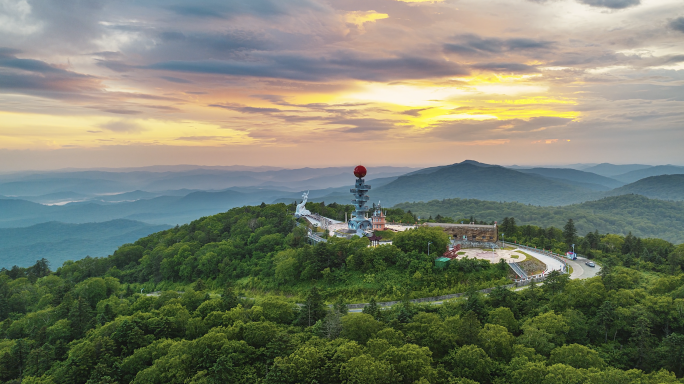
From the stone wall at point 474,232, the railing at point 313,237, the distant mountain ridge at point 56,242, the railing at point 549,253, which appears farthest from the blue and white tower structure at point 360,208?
the distant mountain ridge at point 56,242

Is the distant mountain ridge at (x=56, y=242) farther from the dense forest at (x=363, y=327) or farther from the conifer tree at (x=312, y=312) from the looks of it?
the conifer tree at (x=312, y=312)

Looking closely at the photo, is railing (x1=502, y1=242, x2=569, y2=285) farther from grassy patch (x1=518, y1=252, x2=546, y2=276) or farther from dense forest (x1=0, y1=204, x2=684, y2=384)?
dense forest (x1=0, y1=204, x2=684, y2=384)

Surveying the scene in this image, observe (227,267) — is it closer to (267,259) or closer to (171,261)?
(267,259)

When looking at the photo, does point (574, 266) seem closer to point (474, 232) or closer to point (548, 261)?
point (548, 261)

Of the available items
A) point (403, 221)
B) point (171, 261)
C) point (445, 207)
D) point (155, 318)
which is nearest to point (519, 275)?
point (403, 221)

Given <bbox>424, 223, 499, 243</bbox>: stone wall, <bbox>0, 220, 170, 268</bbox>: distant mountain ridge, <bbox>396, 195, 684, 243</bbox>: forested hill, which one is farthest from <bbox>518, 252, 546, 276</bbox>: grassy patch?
<bbox>0, 220, 170, 268</bbox>: distant mountain ridge
